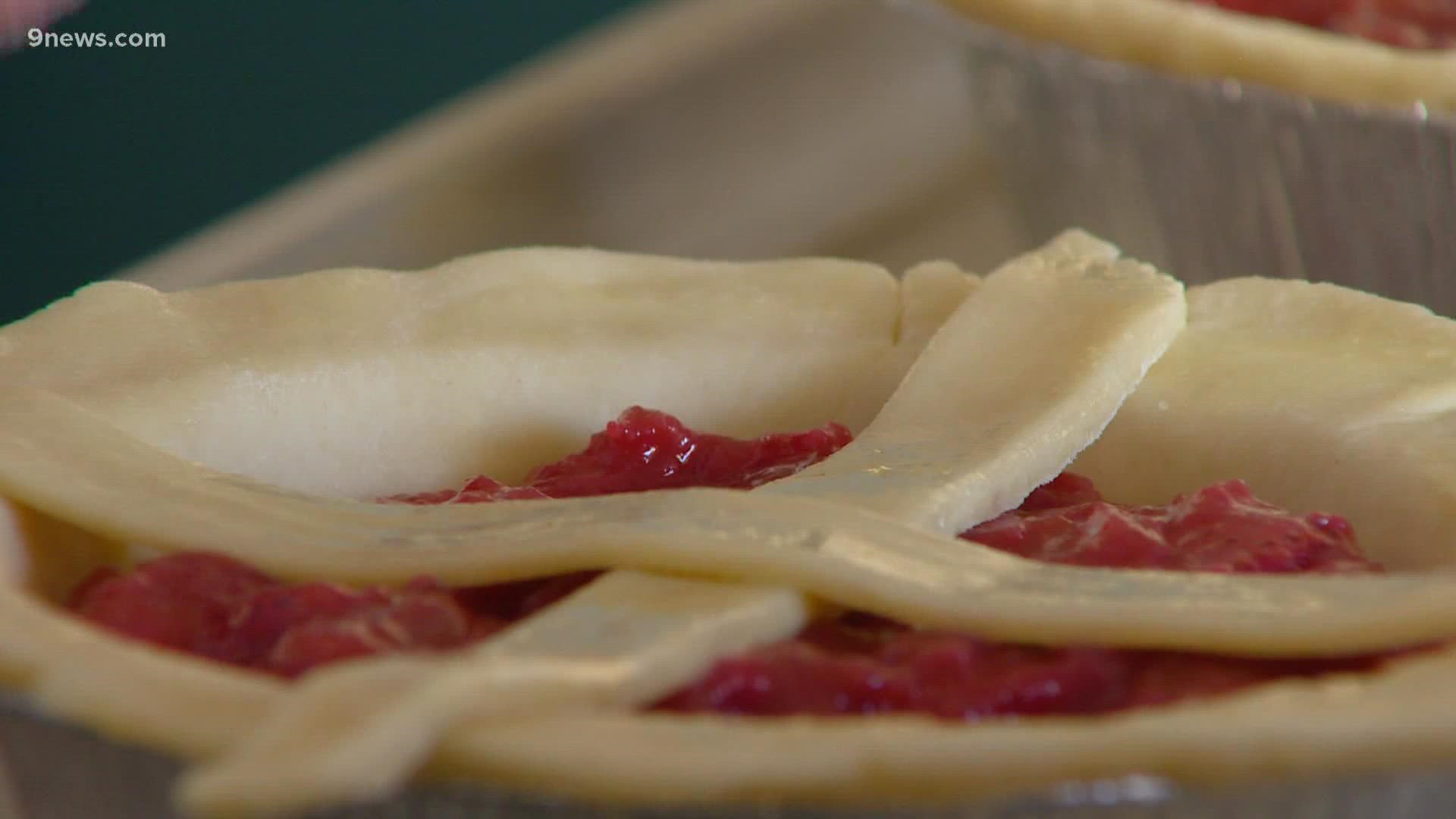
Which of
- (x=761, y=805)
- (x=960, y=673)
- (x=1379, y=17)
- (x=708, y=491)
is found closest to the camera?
(x=761, y=805)

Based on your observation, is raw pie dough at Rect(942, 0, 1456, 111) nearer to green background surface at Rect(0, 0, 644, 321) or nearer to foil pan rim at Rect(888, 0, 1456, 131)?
foil pan rim at Rect(888, 0, 1456, 131)

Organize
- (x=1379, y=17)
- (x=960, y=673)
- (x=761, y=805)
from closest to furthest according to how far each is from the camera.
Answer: (x=761, y=805) < (x=960, y=673) < (x=1379, y=17)

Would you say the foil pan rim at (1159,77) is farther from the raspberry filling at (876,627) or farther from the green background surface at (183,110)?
the green background surface at (183,110)

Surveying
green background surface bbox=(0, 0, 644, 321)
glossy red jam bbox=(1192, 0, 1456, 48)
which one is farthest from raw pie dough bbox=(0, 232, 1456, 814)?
green background surface bbox=(0, 0, 644, 321)

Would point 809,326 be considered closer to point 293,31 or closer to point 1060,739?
point 1060,739

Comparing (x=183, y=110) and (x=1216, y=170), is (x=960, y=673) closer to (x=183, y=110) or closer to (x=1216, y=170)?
(x=1216, y=170)

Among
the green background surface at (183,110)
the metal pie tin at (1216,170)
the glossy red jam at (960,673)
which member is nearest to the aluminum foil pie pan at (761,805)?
the glossy red jam at (960,673)

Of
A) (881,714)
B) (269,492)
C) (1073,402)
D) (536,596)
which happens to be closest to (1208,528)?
(1073,402)

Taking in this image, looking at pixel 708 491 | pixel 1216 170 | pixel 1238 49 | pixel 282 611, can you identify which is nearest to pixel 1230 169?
pixel 1216 170
